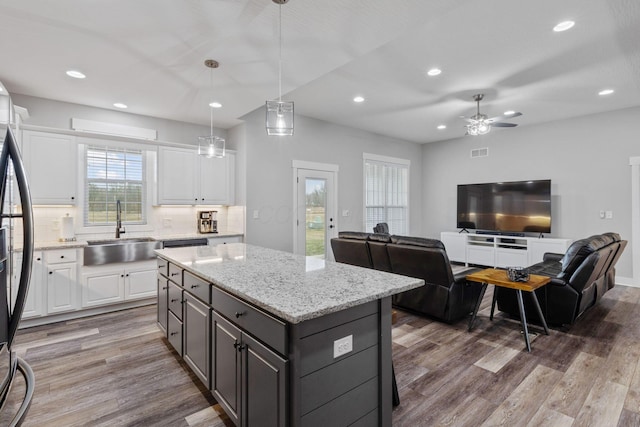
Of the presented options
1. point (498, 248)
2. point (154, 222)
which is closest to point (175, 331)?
point (154, 222)

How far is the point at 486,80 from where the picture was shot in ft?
13.4

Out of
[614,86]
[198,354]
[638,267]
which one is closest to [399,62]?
[614,86]

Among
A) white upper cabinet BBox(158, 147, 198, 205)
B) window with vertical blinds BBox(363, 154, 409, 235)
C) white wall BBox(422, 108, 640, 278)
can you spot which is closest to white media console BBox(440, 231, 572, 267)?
white wall BBox(422, 108, 640, 278)

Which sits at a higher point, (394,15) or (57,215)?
(394,15)

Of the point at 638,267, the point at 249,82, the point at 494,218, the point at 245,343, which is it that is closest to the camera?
the point at 245,343

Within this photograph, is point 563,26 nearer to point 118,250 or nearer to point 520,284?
point 520,284

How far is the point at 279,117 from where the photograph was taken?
2.54 meters

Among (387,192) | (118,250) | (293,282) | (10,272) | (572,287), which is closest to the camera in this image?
(10,272)

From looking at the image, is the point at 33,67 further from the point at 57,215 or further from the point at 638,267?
the point at 638,267

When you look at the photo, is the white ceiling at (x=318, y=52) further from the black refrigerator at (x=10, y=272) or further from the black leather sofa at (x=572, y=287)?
the black leather sofa at (x=572, y=287)

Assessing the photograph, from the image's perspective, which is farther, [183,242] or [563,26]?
[183,242]

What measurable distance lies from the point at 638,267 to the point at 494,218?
2211mm

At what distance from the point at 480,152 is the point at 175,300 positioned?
6.77 metres

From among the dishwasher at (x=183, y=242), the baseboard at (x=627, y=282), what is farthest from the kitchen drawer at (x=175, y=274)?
the baseboard at (x=627, y=282)
